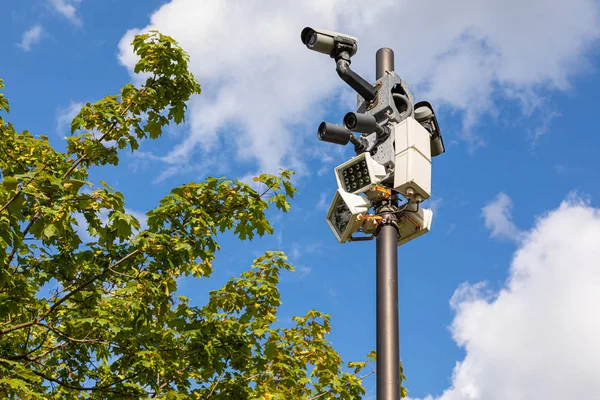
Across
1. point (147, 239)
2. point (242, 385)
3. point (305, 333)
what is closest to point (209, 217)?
point (147, 239)

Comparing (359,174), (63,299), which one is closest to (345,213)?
(359,174)

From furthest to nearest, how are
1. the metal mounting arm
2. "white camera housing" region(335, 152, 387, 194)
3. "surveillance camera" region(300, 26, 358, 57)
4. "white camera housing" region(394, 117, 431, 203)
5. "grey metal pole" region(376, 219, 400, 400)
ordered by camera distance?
"surveillance camera" region(300, 26, 358, 57) → the metal mounting arm → "white camera housing" region(335, 152, 387, 194) → "white camera housing" region(394, 117, 431, 203) → "grey metal pole" region(376, 219, 400, 400)

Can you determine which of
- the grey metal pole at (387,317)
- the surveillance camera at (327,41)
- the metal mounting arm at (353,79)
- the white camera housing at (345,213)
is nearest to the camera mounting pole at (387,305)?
the grey metal pole at (387,317)

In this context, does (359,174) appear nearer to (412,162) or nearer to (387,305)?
(412,162)

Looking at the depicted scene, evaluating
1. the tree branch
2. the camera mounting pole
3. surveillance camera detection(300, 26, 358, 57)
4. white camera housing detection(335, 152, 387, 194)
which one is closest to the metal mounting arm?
surveillance camera detection(300, 26, 358, 57)

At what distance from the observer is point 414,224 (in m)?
7.67

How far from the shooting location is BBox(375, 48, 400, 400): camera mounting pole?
6.21 m

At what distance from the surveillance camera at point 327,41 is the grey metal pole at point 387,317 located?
2.26m

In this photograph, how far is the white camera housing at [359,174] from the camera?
7574mm

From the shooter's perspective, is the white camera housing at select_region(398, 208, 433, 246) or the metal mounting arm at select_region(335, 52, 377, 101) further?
the metal mounting arm at select_region(335, 52, 377, 101)

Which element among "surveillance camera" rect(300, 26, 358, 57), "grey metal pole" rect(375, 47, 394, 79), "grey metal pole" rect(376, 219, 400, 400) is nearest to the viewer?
"grey metal pole" rect(376, 219, 400, 400)

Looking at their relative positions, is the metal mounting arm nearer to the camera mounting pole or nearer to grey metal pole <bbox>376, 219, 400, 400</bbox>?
the camera mounting pole

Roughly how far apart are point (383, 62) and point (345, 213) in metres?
1.92

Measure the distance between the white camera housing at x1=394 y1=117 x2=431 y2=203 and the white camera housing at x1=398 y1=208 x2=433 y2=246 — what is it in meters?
0.16
